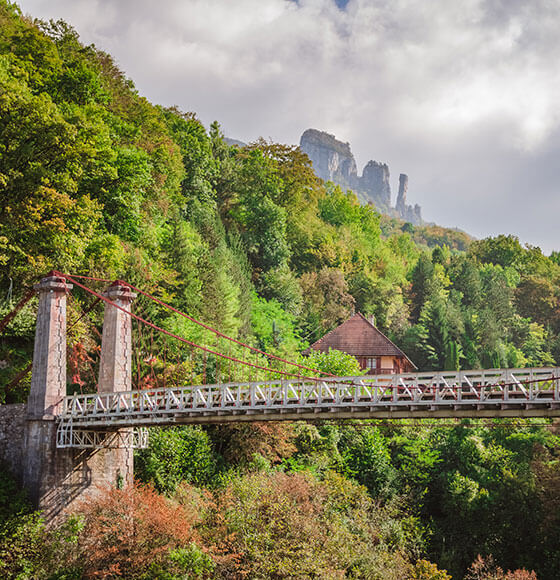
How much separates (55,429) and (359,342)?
24.1 meters

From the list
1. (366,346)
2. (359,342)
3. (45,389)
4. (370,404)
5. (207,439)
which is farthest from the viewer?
(359,342)

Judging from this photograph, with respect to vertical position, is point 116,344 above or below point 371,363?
below

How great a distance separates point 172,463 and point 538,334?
158 ft

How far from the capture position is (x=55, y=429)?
21297 mm

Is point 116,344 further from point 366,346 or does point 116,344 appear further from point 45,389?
point 366,346

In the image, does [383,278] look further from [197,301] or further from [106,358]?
[106,358]

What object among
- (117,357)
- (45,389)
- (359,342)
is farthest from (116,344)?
(359,342)

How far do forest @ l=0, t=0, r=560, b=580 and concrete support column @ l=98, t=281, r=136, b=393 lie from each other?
119 inches

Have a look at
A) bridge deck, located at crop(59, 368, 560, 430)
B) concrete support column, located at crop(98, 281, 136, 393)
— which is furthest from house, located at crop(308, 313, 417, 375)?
bridge deck, located at crop(59, 368, 560, 430)

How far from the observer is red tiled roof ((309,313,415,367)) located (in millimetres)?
41125

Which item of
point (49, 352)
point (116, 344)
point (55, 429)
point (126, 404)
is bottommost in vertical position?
point (55, 429)

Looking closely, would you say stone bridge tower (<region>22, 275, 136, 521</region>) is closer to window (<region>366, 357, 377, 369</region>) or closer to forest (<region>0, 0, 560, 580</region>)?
forest (<region>0, 0, 560, 580</region>)

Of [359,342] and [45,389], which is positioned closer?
[45,389]

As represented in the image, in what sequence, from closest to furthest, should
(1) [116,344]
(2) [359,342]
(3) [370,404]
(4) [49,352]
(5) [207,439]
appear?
(3) [370,404], (4) [49,352], (1) [116,344], (5) [207,439], (2) [359,342]
